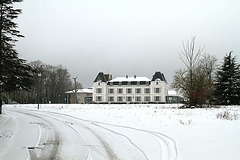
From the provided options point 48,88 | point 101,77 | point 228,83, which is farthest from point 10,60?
point 48,88

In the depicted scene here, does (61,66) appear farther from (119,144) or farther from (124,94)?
(119,144)

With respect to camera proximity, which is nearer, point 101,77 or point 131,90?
point 131,90

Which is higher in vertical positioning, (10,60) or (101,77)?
(101,77)

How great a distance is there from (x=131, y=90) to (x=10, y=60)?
55555 mm

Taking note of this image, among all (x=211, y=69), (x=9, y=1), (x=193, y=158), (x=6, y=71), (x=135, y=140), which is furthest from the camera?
(x=211, y=69)

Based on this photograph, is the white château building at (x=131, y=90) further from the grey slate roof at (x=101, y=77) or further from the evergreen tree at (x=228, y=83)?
the evergreen tree at (x=228, y=83)

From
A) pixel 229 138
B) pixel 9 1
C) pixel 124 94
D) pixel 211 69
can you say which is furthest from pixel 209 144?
pixel 124 94

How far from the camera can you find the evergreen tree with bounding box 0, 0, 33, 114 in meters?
13.5

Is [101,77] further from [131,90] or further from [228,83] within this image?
[228,83]

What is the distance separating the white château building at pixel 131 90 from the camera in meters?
66.1

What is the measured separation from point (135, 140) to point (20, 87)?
1147 centimetres

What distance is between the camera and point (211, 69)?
44.2 metres

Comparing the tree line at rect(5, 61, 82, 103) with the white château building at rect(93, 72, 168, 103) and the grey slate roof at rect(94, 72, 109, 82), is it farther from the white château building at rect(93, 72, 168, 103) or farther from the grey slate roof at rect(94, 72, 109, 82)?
the white château building at rect(93, 72, 168, 103)

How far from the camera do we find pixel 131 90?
68.0 meters
